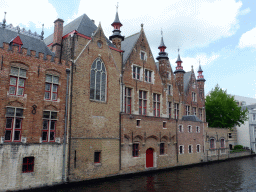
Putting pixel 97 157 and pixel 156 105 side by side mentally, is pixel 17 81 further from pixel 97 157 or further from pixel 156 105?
pixel 156 105

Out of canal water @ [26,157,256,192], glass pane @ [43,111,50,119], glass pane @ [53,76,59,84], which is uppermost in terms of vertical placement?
glass pane @ [53,76,59,84]

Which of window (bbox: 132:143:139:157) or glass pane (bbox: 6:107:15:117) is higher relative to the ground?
glass pane (bbox: 6:107:15:117)

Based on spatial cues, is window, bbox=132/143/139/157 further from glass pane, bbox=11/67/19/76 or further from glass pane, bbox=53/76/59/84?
glass pane, bbox=11/67/19/76

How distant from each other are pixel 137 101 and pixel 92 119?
703 centimetres

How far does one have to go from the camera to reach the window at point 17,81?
53.8ft

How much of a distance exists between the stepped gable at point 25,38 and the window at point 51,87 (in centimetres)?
300

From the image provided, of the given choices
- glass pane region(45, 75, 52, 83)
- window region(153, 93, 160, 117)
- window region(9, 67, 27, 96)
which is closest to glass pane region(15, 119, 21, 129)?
window region(9, 67, 27, 96)

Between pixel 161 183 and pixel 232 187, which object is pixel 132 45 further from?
pixel 232 187

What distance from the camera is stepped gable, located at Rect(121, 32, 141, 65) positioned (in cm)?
2621

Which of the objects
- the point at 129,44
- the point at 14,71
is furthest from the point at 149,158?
the point at 14,71

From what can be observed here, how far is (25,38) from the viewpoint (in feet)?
66.1

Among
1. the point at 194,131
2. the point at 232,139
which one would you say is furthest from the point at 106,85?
the point at 232,139

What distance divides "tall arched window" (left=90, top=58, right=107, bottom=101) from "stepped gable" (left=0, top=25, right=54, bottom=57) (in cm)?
475

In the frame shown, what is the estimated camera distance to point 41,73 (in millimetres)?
17906
